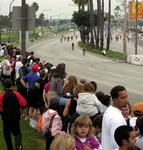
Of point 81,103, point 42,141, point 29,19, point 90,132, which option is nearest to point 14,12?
point 29,19

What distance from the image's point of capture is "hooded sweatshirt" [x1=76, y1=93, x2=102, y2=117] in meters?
9.51

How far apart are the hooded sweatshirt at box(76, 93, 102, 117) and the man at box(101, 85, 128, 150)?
2015 mm

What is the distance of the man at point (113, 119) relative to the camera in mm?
7168

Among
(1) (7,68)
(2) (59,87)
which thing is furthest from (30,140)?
(1) (7,68)

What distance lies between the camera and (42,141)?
518 inches

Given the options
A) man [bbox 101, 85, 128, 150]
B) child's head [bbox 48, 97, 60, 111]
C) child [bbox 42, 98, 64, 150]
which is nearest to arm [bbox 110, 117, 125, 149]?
man [bbox 101, 85, 128, 150]

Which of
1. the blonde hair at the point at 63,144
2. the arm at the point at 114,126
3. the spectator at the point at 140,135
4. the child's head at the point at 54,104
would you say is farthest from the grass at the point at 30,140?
the blonde hair at the point at 63,144

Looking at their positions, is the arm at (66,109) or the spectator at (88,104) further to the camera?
the arm at (66,109)

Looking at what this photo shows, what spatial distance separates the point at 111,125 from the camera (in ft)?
23.5

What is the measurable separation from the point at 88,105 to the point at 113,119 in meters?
2.39

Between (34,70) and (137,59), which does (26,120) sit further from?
(137,59)

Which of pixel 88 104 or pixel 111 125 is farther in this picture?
pixel 88 104

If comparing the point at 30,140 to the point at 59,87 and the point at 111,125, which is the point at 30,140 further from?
the point at 111,125

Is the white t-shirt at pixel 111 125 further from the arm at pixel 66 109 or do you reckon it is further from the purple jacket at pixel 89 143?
the arm at pixel 66 109
